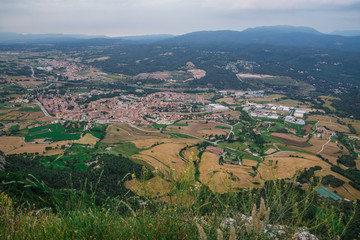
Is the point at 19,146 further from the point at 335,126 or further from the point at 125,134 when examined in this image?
the point at 335,126

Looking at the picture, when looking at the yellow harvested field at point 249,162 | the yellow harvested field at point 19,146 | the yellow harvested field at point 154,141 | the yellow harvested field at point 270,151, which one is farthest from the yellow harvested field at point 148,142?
the yellow harvested field at point 270,151

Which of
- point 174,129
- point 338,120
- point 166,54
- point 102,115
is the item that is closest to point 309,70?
point 338,120

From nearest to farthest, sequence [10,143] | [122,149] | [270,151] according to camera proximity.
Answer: [10,143], [122,149], [270,151]

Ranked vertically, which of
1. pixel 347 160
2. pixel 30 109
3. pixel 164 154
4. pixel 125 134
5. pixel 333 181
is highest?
pixel 30 109

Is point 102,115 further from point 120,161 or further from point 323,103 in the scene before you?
point 323,103

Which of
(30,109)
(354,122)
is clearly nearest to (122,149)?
(30,109)

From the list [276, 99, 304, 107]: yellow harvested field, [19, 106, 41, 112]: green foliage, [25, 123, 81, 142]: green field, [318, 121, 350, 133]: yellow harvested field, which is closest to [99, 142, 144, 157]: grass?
[25, 123, 81, 142]: green field

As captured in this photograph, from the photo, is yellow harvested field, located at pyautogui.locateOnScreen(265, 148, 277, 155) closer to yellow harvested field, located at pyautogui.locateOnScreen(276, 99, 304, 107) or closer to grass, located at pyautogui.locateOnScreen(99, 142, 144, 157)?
grass, located at pyautogui.locateOnScreen(99, 142, 144, 157)

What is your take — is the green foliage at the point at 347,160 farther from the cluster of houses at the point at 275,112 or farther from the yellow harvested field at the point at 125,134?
the yellow harvested field at the point at 125,134
